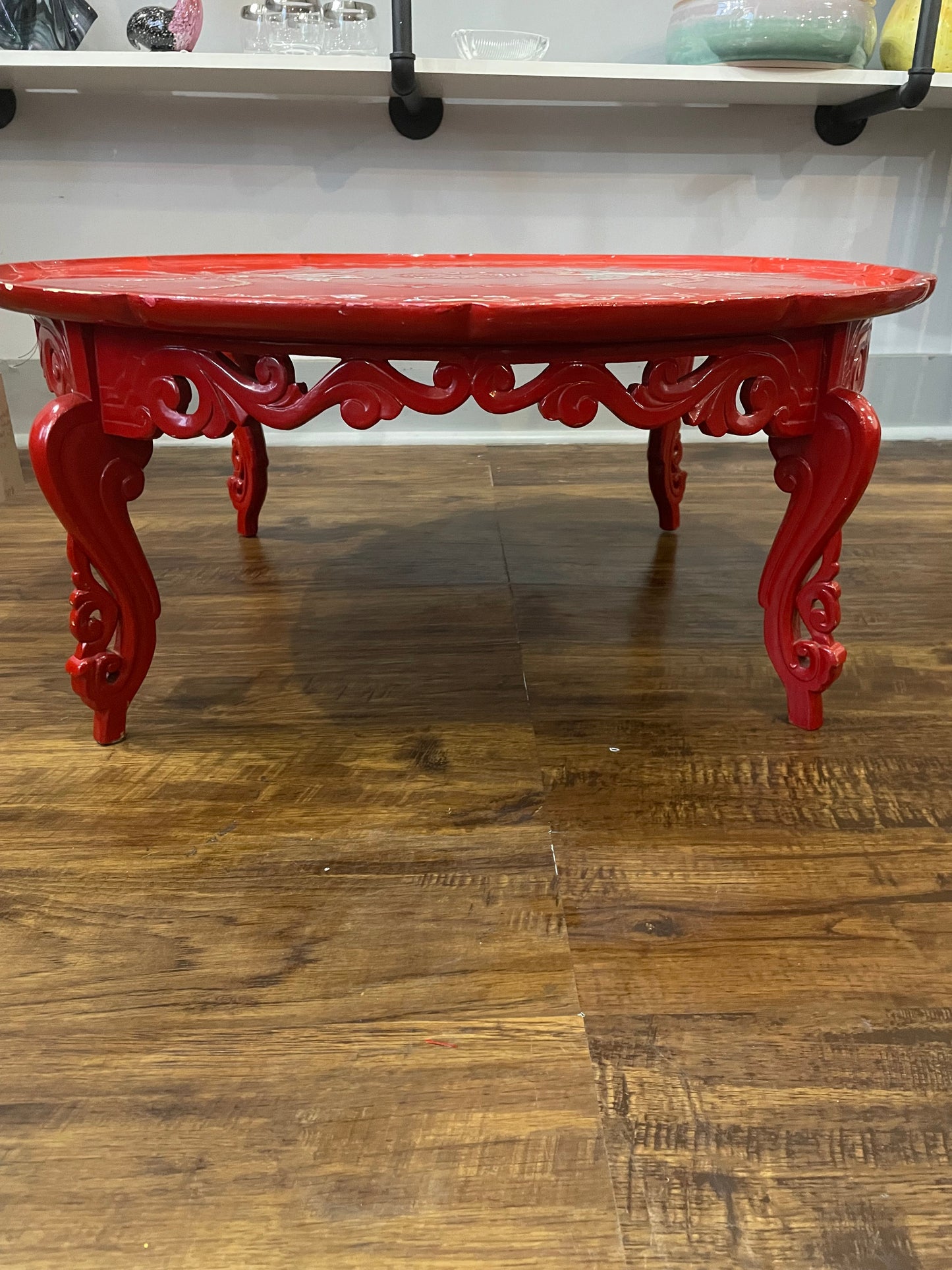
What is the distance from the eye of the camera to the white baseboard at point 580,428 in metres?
2.29

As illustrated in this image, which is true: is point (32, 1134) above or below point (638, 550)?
above

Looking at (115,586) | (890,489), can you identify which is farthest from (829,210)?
(115,586)

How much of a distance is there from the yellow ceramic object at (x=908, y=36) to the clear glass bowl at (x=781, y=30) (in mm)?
62

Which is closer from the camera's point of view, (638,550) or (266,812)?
(266,812)

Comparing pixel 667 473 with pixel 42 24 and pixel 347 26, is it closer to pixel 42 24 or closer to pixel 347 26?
pixel 347 26

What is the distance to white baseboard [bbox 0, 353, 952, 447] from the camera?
2287 mm

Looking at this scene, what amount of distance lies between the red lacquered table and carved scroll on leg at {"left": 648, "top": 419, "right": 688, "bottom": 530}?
1.60 ft

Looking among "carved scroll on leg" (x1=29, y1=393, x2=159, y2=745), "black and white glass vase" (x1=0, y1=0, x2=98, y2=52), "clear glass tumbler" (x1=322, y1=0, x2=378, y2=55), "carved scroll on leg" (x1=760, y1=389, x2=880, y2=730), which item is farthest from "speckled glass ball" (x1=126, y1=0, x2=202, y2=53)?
"carved scroll on leg" (x1=760, y1=389, x2=880, y2=730)

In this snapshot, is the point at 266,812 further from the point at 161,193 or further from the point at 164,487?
the point at 161,193

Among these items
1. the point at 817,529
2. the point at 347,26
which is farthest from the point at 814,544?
the point at 347,26

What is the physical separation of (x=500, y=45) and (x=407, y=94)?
27cm

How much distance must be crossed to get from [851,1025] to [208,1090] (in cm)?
45

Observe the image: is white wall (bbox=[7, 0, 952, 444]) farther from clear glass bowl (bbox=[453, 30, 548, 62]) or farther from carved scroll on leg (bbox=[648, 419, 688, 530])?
carved scroll on leg (bbox=[648, 419, 688, 530])

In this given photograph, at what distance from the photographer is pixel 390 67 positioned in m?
1.72
